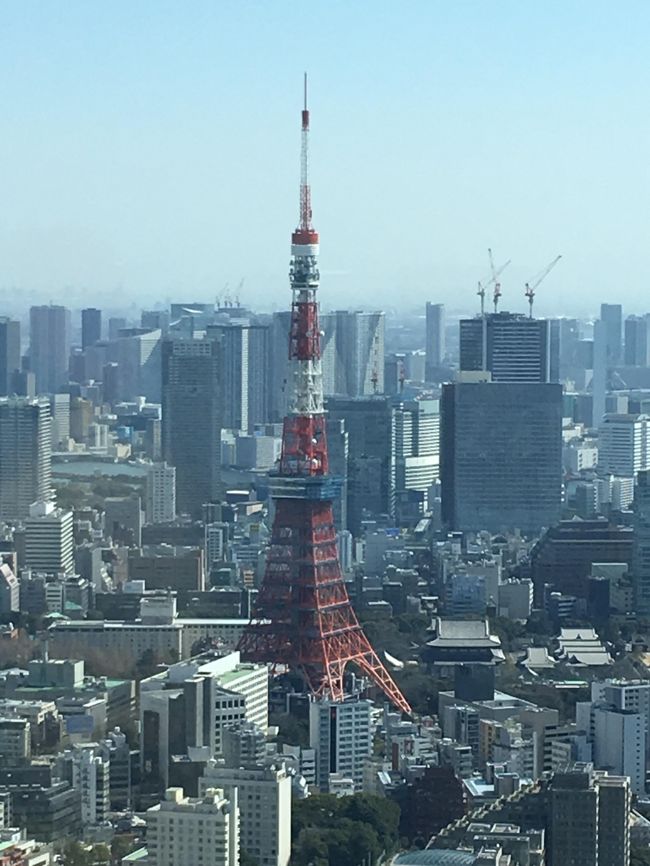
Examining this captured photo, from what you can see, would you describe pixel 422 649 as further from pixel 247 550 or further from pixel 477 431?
pixel 477 431

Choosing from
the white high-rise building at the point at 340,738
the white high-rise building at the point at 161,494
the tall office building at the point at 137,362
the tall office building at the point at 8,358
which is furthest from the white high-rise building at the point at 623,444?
the white high-rise building at the point at 340,738

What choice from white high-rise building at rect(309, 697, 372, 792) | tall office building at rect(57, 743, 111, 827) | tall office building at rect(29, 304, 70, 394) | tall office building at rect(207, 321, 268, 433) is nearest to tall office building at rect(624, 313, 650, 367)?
tall office building at rect(207, 321, 268, 433)

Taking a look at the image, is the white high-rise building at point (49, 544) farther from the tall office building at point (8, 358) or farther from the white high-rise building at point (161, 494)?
the tall office building at point (8, 358)

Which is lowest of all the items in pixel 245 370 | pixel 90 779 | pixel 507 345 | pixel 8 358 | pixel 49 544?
pixel 90 779

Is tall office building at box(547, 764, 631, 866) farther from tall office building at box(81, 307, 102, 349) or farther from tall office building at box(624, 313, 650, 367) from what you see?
tall office building at box(624, 313, 650, 367)

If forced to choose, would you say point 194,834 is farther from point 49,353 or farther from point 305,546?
point 49,353

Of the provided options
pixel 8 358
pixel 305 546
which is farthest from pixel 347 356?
pixel 305 546

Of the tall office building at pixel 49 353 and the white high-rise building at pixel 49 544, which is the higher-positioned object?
the tall office building at pixel 49 353
